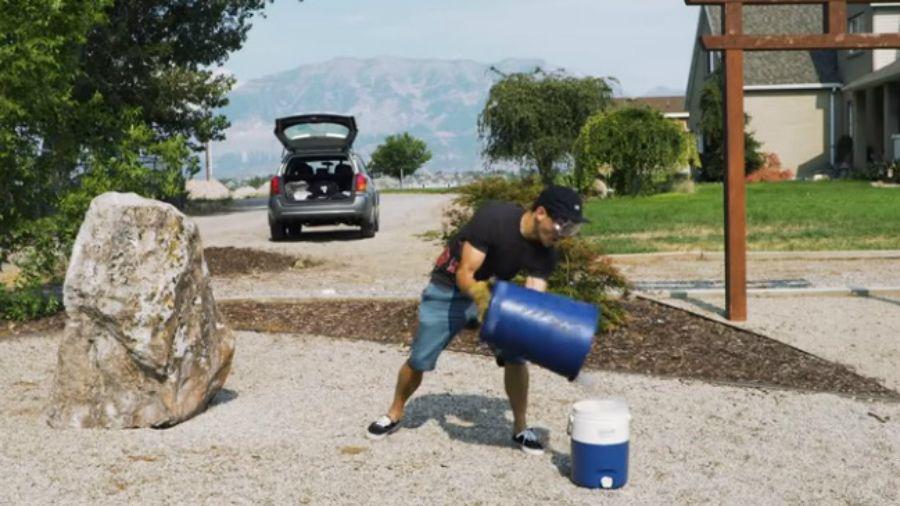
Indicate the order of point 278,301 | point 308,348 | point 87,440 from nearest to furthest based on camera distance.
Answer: point 87,440
point 308,348
point 278,301

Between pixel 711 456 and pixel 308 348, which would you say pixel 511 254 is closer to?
pixel 711 456

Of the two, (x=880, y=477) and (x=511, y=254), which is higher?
(x=511, y=254)

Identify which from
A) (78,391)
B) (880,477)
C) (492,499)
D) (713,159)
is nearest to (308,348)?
(78,391)

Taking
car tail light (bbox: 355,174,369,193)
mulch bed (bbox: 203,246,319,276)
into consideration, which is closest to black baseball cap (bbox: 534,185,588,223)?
mulch bed (bbox: 203,246,319,276)

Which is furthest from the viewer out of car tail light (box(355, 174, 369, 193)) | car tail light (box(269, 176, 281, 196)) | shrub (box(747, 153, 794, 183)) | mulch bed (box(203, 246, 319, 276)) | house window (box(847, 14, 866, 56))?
shrub (box(747, 153, 794, 183))

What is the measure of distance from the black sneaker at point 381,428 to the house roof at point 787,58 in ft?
126

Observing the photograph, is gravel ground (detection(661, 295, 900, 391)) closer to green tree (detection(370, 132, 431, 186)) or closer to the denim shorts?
the denim shorts

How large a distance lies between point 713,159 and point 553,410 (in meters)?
35.2

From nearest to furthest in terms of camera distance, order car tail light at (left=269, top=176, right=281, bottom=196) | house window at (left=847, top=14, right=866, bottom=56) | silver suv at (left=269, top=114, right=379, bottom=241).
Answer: silver suv at (left=269, top=114, right=379, bottom=241), car tail light at (left=269, top=176, right=281, bottom=196), house window at (left=847, top=14, right=866, bottom=56)

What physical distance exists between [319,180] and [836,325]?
12.0 m

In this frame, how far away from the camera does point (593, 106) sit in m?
44.3

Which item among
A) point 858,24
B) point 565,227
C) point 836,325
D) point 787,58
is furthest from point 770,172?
point 565,227

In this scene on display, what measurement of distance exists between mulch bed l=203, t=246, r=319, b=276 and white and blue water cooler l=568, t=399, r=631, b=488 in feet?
29.9

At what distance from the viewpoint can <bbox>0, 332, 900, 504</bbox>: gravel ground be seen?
17.6 ft
